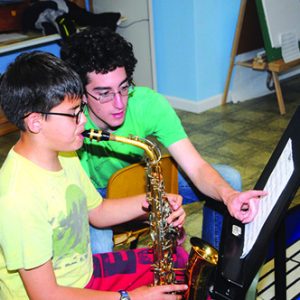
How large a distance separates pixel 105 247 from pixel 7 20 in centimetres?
289

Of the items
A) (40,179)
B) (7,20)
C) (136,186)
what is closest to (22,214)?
(40,179)

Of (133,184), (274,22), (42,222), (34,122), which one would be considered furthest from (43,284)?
(274,22)

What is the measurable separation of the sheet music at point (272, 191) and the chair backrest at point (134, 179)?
52 cm

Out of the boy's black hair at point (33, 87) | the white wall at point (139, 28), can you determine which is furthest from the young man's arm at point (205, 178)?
the white wall at point (139, 28)

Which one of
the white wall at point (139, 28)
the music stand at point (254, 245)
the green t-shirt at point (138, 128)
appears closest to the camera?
the music stand at point (254, 245)

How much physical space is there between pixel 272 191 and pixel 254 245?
5.8 inches

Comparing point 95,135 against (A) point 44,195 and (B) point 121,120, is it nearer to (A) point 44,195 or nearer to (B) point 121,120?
(A) point 44,195

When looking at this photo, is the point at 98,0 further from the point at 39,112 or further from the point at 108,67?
the point at 39,112

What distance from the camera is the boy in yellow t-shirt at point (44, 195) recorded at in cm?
115

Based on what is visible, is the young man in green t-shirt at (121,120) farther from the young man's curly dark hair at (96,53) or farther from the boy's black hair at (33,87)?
the boy's black hair at (33,87)

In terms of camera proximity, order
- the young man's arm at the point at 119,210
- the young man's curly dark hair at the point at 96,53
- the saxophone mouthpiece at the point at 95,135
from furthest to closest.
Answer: the young man's curly dark hair at the point at 96,53, the young man's arm at the point at 119,210, the saxophone mouthpiece at the point at 95,135

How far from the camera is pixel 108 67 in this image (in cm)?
162

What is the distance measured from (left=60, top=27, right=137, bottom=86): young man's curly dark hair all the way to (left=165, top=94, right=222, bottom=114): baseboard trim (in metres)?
2.50

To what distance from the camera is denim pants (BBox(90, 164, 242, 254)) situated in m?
1.67
